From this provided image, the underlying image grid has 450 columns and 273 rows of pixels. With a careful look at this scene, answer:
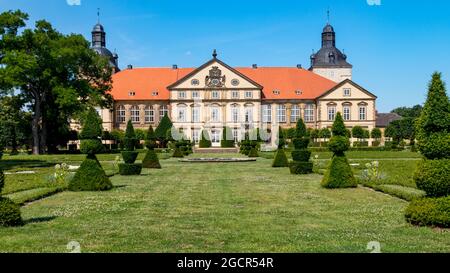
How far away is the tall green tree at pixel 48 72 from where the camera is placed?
38.1 metres

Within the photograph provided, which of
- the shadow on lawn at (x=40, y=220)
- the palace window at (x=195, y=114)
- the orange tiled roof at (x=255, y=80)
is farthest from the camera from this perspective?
the orange tiled roof at (x=255, y=80)

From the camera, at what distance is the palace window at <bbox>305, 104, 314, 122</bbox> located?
6950 centimetres

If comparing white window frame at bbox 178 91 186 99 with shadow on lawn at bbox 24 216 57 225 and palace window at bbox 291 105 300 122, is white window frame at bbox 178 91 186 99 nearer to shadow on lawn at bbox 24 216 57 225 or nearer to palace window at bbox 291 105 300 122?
palace window at bbox 291 105 300 122

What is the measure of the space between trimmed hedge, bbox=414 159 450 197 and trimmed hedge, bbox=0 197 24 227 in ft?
24.3

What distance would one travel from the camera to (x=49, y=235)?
324 inches

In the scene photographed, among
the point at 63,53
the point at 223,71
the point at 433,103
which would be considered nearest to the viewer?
the point at 433,103

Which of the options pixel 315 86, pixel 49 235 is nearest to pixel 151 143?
pixel 49 235

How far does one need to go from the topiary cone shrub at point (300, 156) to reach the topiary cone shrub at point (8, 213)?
15.1 metres

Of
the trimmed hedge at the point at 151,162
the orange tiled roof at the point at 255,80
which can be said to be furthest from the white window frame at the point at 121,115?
the trimmed hedge at the point at 151,162

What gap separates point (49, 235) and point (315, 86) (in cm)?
6440

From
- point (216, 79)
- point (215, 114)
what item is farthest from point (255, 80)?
point (215, 114)

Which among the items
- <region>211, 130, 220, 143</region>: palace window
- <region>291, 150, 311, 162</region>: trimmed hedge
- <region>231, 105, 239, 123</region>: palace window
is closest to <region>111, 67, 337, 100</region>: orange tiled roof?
<region>231, 105, 239, 123</region>: palace window

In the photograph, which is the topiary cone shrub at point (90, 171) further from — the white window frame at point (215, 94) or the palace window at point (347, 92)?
the palace window at point (347, 92)
